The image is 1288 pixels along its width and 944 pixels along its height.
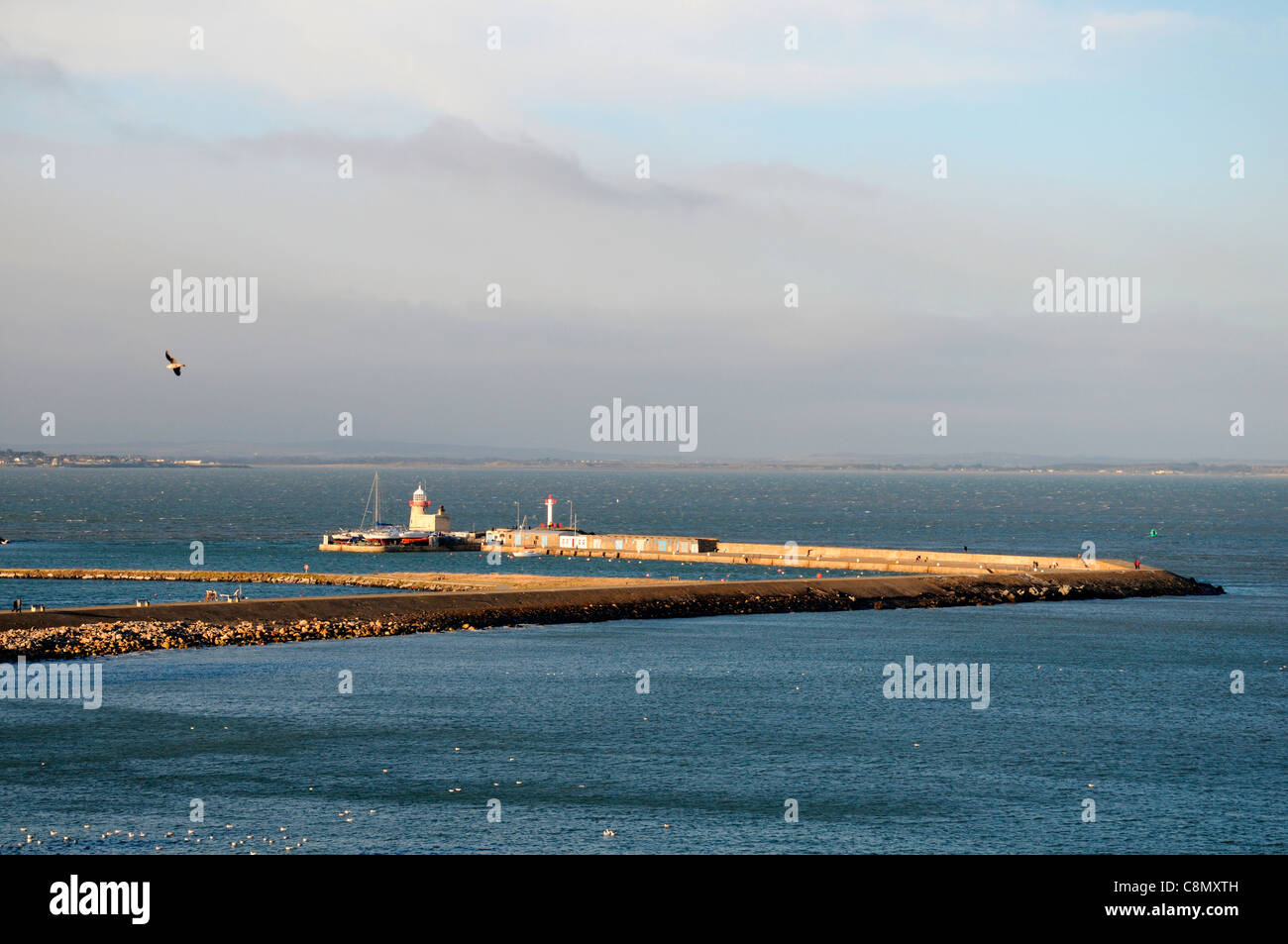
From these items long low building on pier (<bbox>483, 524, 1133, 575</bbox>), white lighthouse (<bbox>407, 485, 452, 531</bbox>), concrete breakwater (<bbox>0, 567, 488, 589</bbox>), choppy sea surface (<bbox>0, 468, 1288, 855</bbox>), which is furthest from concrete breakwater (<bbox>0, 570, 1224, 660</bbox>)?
white lighthouse (<bbox>407, 485, 452, 531</bbox>)

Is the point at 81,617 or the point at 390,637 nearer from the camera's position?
the point at 81,617

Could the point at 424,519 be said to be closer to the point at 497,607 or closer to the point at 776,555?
the point at 776,555

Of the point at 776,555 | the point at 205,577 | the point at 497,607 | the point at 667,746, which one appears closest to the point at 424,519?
the point at 776,555

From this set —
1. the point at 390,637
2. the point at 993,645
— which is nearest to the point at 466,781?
the point at 390,637

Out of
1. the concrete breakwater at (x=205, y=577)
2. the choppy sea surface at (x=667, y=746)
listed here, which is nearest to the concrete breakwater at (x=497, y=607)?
the choppy sea surface at (x=667, y=746)

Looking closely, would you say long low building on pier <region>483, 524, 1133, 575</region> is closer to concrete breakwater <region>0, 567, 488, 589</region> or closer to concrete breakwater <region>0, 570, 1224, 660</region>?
concrete breakwater <region>0, 570, 1224, 660</region>

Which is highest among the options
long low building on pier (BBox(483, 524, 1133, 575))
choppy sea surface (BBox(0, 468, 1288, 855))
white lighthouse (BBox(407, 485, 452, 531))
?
white lighthouse (BBox(407, 485, 452, 531))
